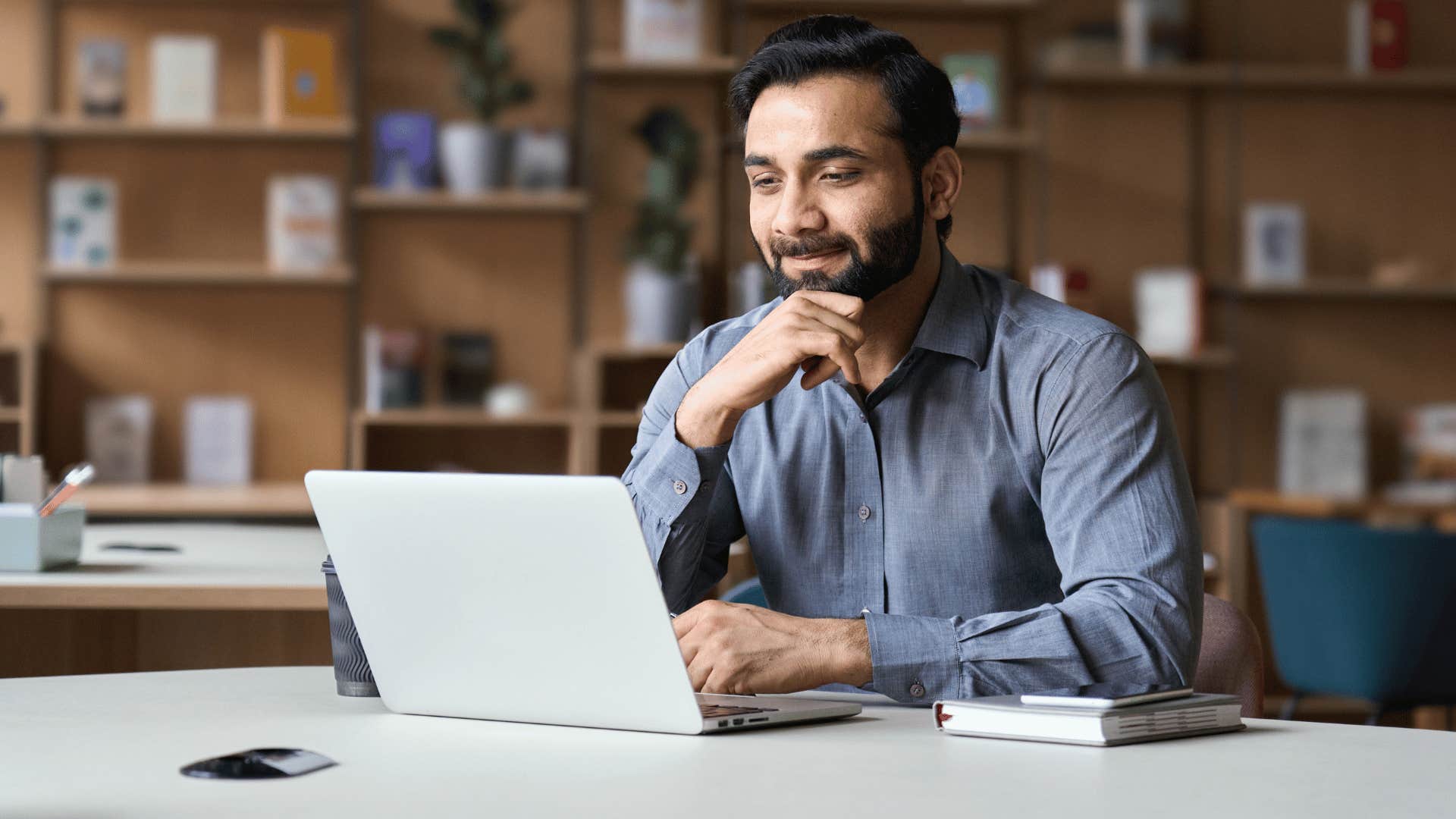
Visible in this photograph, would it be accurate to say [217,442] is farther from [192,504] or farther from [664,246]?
[664,246]

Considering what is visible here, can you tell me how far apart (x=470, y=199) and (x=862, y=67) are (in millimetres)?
3140

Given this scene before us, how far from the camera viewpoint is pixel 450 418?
464cm

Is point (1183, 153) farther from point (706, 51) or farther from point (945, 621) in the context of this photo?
point (945, 621)

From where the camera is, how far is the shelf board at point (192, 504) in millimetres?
4121

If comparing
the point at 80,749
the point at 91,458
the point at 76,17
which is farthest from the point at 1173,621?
the point at 76,17

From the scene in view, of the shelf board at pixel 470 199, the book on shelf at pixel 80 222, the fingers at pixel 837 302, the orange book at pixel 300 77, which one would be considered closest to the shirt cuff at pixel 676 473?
the fingers at pixel 837 302

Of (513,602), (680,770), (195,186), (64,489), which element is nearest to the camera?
(680,770)

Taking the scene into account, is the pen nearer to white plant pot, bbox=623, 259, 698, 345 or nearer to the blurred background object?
the blurred background object

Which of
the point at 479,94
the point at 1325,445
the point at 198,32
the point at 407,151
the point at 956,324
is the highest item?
the point at 198,32

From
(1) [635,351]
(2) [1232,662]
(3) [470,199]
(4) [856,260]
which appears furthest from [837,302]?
(3) [470,199]

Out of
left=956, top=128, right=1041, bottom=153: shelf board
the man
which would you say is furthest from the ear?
left=956, top=128, right=1041, bottom=153: shelf board

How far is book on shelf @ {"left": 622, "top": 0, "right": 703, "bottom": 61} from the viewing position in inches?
191

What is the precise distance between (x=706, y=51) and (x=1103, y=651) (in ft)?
12.4

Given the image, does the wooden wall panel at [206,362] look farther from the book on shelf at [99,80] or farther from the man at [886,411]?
the man at [886,411]
